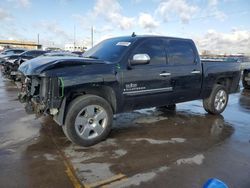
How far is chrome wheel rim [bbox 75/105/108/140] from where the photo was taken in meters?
4.64

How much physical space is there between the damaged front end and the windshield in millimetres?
1294

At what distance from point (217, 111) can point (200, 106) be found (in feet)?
3.81

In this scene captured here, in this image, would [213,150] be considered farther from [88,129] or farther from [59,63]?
[59,63]

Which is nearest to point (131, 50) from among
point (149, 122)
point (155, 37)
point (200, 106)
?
point (155, 37)

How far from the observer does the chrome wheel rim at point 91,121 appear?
15.2 ft

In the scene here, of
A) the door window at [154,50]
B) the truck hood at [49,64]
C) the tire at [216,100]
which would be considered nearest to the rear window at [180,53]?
the door window at [154,50]

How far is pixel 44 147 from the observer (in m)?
4.60

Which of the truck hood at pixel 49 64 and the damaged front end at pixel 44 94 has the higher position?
the truck hood at pixel 49 64

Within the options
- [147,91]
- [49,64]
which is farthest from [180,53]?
[49,64]

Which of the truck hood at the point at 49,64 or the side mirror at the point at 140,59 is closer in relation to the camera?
the truck hood at the point at 49,64

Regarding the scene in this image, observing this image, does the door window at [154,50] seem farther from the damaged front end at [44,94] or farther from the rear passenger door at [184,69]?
the damaged front end at [44,94]

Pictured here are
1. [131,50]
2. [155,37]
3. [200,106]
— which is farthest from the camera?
[200,106]

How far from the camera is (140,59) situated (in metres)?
5.05

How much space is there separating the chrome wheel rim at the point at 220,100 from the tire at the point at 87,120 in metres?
3.60
